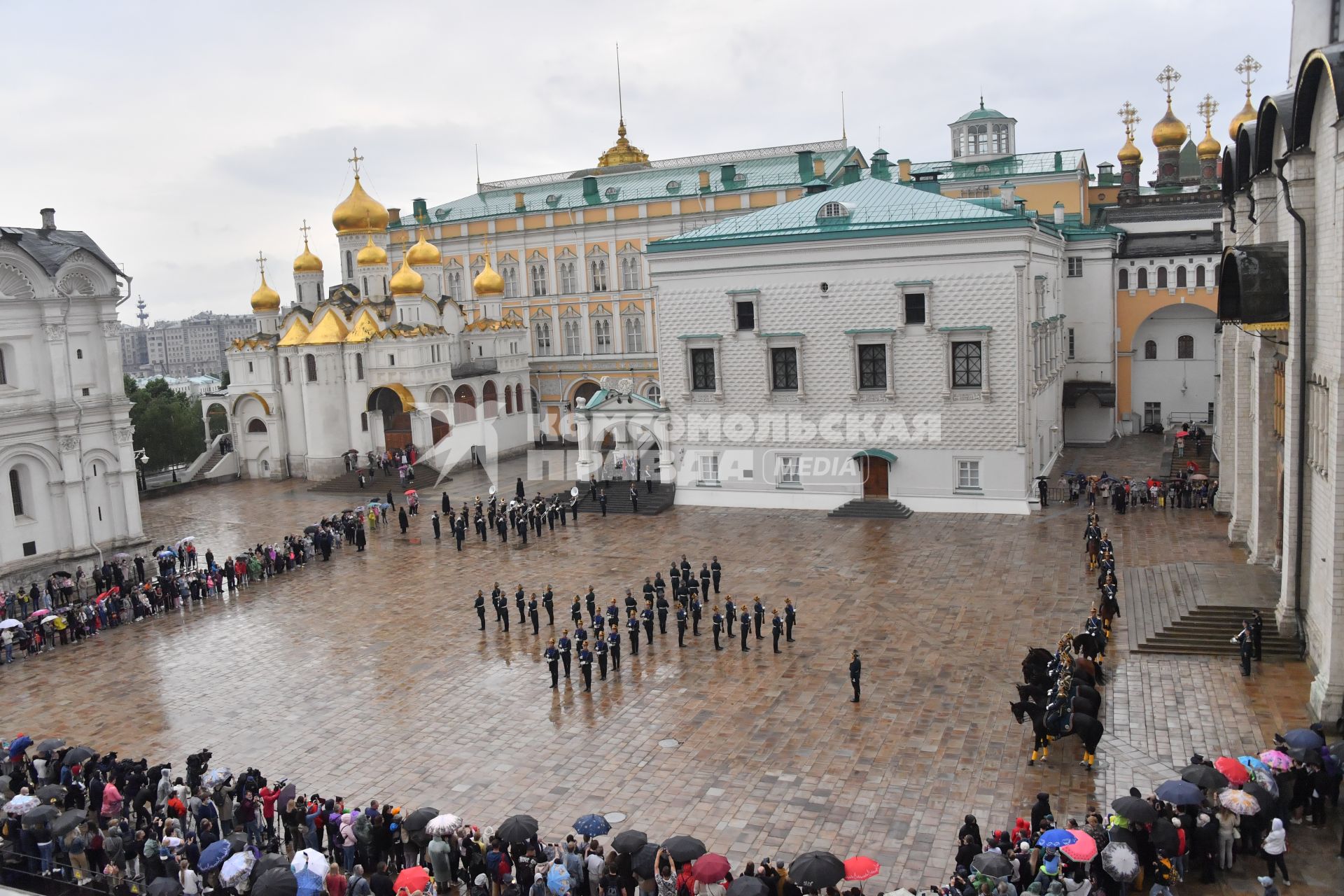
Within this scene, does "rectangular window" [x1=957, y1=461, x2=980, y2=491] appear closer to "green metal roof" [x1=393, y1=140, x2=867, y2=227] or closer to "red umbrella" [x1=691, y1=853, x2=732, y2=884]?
"green metal roof" [x1=393, y1=140, x2=867, y2=227]

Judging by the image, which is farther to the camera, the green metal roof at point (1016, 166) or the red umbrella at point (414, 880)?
Answer: the green metal roof at point (1016, 166)

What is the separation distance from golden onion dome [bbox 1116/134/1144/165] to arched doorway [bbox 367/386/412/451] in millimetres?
34864

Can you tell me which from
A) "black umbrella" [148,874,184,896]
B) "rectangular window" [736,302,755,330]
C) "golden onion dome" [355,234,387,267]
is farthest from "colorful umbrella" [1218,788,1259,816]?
"golden onion dome" [355,234,387,267]

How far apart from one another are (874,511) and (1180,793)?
19.5m

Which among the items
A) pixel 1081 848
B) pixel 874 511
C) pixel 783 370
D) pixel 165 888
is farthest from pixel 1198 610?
pixel 165 888

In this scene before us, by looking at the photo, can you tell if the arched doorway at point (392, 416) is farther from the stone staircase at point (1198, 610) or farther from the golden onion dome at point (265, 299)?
the stone staircase at point (1198, 610)

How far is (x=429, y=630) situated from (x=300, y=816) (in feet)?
30.1

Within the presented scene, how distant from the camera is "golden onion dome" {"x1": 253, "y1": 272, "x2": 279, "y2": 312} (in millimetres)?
48219

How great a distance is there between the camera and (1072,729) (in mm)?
14508

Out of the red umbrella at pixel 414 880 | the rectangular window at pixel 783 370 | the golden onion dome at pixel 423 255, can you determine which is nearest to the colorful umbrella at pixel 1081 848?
the red umbrella at pixel 414 880

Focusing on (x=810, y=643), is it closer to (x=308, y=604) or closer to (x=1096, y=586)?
(x=1096, y=586)

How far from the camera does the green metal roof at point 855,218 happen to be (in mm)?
30078

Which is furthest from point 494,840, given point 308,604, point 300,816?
point 308,604

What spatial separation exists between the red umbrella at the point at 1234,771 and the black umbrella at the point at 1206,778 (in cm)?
6
